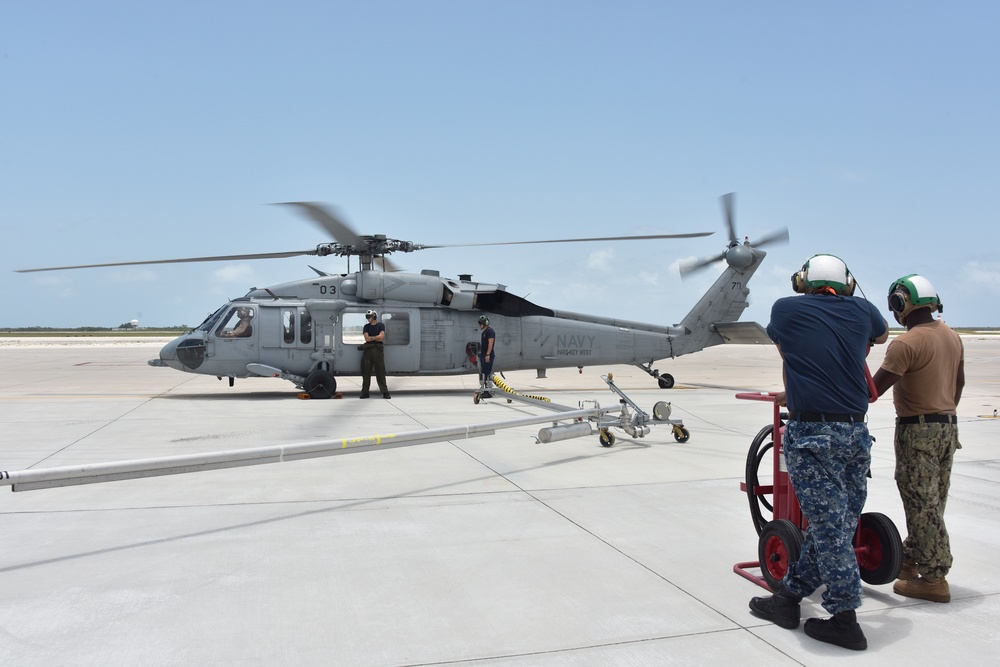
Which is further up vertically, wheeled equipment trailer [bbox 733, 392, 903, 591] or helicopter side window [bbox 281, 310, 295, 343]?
helicopter side window [bbox 281, 310, 295, 343]

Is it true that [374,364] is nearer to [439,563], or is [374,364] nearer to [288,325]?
[288,325]

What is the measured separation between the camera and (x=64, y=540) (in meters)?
4.66

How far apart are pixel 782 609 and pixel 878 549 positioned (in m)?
0.71

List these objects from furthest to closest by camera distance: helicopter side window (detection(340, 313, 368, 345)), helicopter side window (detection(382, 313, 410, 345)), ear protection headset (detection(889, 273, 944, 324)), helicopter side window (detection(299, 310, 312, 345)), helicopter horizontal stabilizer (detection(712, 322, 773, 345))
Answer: helicopter horizontal stabilizer (detection(712, 322, 773, 345)) → helicopter side window (detection(382, 313, 410, 345)) → helicopter side window (detection(340, 313, 368, 345)) → helicopter side window (detection(299, 310, 312, 345)) → ear protection headset (detection(889, 273, 944, 324))

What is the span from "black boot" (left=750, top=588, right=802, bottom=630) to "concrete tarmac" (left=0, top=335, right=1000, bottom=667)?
5cm

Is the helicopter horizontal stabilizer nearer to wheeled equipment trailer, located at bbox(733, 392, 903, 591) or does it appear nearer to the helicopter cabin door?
the helicopter cabin door

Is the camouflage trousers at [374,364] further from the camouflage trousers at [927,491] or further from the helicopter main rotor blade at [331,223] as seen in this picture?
the camouflage trousers at [927,491]

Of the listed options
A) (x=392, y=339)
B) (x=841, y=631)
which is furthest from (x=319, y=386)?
(x=841, y=631)

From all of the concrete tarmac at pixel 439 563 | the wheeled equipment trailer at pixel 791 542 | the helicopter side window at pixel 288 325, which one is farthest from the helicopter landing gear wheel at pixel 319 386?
the wheeled equipment trailer at pixel 791 542

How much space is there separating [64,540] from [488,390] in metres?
9.77

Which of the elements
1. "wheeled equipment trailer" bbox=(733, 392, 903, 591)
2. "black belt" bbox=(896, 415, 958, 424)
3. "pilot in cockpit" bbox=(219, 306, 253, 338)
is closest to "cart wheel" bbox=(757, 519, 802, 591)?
"wheeled equipment trailer" bbox=(733, 392, 903, 591)

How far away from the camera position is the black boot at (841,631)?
3166 millimetres

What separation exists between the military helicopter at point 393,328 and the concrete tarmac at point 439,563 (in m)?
6.14

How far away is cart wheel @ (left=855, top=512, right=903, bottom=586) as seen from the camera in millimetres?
3611
